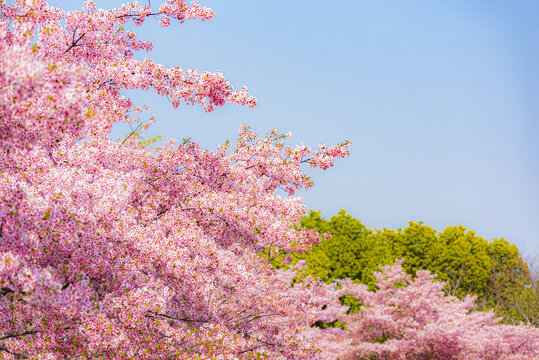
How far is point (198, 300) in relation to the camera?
7.73 meters

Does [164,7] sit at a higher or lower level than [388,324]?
higher

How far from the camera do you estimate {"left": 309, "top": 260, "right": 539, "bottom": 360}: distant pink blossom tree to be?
18.2 metres

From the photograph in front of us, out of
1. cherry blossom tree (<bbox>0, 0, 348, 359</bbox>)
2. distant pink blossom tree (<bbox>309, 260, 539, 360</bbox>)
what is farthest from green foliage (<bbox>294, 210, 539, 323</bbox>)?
cherry blossom tree (<bbox>0, 0, 348, 359</bbox>)

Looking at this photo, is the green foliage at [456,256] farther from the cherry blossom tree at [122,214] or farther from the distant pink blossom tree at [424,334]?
the cherry blossom tree at [122,214]

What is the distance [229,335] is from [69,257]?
303 centimetres

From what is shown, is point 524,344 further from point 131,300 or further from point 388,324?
point 131,300

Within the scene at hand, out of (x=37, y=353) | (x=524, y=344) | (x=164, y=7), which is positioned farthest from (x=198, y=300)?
(x=524, y=344)

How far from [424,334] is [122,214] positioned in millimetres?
14871

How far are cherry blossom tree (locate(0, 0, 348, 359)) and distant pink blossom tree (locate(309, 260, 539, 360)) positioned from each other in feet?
24.7

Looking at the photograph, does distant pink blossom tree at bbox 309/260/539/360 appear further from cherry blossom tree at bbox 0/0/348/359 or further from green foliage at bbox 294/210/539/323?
green foliage at bbox 294/210/539/323

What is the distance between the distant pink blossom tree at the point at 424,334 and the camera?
1822 centimetres

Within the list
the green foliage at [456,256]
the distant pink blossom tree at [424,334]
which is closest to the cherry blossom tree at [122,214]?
the distant pink blossom tree at [424,334]

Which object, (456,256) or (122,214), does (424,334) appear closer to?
(122,214)

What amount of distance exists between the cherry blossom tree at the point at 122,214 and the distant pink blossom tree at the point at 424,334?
752 cm
